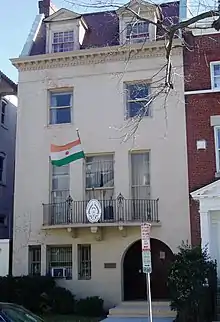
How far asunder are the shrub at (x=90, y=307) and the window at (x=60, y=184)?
4124 millimetres

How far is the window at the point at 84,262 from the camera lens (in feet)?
66.8

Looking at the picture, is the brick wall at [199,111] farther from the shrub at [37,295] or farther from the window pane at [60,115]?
the shrub at [37,295]

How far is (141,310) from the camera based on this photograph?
18172 mm

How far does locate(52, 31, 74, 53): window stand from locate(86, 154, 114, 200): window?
4.96m

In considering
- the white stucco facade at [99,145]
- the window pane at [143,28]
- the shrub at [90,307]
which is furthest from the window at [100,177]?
the window pane at [143,28]

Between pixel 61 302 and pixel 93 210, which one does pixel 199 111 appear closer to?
pixel 93 210

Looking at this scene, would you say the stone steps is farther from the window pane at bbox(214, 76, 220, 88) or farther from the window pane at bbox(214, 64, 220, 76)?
the window pane at bbox(214, 64, 220, 76)

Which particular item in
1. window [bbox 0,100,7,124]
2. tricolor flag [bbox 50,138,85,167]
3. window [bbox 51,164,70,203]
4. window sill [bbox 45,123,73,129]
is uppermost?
window [bbox 0,100,7,124]

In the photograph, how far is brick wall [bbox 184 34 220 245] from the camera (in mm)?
19531

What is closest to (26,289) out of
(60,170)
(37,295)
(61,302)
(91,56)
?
(37,295)

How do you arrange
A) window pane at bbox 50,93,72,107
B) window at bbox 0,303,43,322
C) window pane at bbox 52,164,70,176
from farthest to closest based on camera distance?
window pane at bbox 50,93,72,107 → window pane at bbox 52,164,70,176 → window at bbox 0,303,43,322

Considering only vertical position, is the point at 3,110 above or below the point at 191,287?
above

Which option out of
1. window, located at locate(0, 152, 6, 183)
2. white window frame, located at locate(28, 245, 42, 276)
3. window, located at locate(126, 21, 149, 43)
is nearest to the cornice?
window, located at locate(126, 21, 149, 43)

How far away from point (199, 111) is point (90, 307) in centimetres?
833
